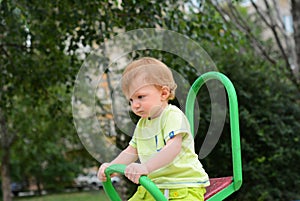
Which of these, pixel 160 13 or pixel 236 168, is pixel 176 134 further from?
pixel 160 13

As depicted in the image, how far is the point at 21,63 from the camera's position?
643 centimetres

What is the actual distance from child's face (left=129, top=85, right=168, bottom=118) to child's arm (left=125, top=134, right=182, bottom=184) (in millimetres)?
163

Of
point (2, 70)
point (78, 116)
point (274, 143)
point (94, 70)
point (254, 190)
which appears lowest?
point (254, 190)

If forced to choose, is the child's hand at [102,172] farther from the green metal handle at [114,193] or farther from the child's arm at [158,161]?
the child's arm at [158,161]

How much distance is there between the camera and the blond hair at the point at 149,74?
232cm

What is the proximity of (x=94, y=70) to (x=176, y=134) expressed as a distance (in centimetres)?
85

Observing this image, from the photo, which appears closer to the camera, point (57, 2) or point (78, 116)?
point (78, 116)

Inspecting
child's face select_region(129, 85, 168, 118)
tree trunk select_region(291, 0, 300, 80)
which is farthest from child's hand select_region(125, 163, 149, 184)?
tree trunk select_region(291, 0, 300, 80)

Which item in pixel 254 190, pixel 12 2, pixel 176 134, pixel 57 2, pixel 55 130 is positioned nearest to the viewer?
pixel 176 134

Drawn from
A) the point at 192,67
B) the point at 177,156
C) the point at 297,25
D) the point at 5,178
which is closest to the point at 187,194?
the point at 177,156

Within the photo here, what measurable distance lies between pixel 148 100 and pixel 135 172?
33cm

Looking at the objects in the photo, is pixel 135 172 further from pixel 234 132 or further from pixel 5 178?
pixel 5 178

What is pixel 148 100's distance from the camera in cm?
235

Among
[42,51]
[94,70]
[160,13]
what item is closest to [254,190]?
[160,13]
